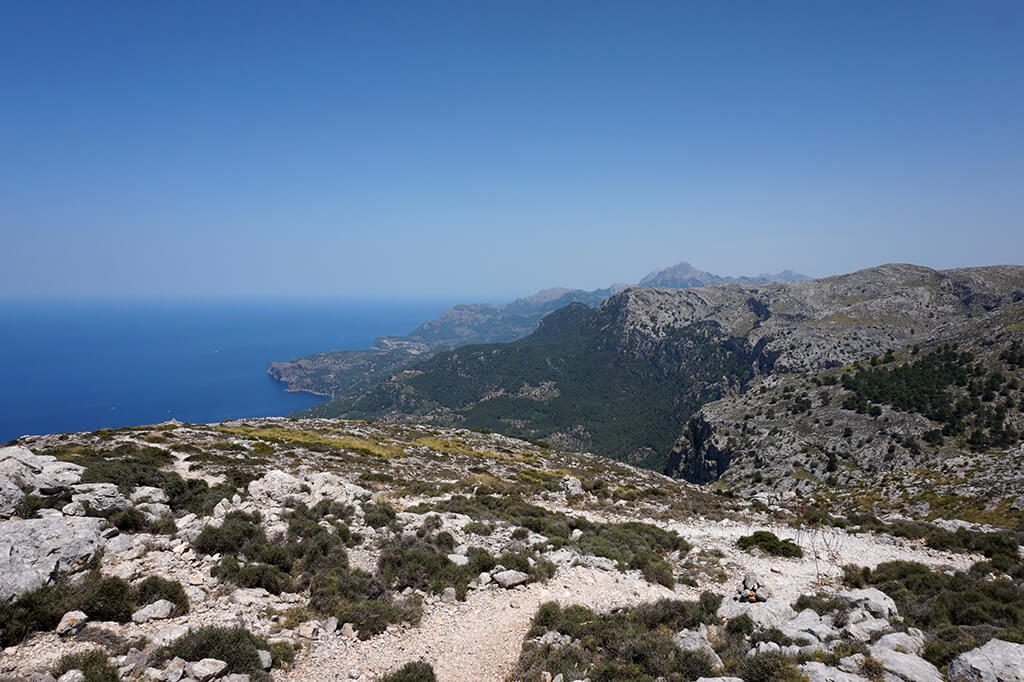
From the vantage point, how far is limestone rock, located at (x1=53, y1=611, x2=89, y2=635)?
9.55m

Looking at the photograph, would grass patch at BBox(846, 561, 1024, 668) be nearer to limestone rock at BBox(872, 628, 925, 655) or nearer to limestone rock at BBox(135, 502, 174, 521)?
limestone rock at BBox(872, 628, 925, 655)

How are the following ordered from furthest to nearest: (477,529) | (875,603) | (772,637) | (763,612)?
(477,529)
(763,612)
(875,603)
(772,637)

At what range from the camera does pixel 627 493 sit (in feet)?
109

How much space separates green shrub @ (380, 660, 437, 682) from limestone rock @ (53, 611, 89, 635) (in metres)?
7.42

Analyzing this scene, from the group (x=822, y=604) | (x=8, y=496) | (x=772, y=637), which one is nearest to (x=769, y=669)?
(x=772, y=637)

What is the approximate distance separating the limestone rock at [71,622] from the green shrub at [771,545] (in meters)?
25.7

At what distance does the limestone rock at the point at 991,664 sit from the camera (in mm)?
8102

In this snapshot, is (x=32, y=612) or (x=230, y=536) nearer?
(x=32, y=612)

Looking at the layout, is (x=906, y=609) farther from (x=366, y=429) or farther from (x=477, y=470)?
(x=366, y=429)

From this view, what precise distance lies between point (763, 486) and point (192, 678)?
83.0 meters

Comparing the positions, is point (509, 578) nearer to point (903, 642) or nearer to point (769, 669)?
point (769, 669)

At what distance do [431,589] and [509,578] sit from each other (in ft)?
9.83

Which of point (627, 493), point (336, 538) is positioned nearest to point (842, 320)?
point (627, 493)

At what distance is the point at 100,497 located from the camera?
587 inches
